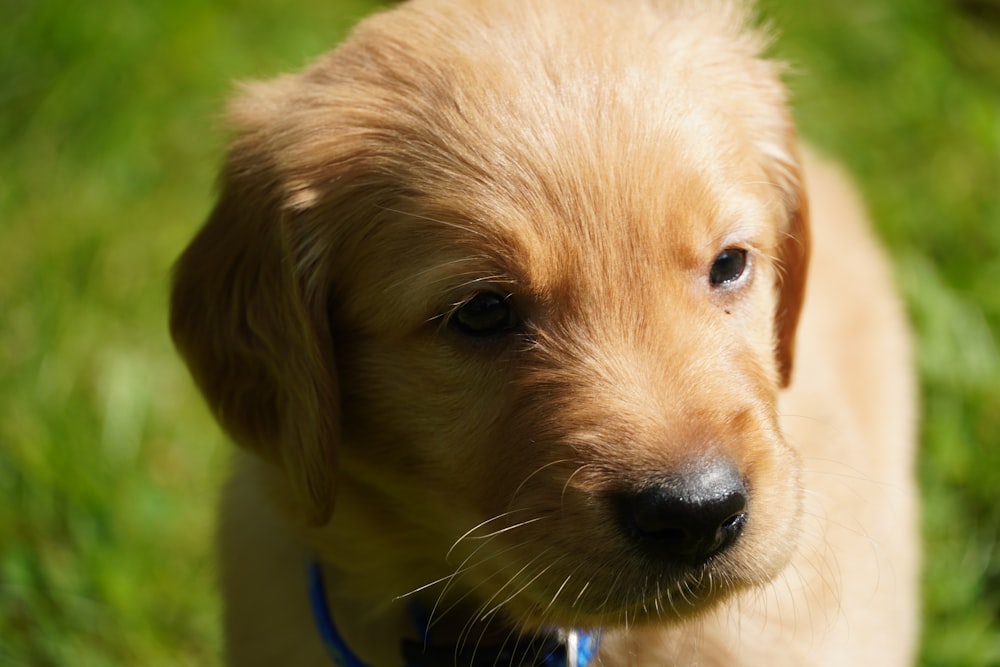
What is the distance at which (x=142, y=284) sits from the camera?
190 inches

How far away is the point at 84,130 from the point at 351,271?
3.08 metres

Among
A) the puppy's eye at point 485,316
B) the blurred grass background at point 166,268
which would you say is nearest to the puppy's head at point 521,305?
the puppy's eye at point 485,316

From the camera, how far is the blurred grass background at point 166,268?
12.1ft

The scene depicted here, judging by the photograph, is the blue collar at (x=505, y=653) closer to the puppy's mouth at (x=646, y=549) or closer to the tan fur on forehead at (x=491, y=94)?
the puppy's mouth at (x=646, y=549)

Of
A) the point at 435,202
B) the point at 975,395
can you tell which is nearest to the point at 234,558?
the point at 435,202

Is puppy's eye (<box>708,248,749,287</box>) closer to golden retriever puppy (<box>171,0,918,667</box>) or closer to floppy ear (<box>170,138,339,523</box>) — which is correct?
golden retriever puppy (<box>171,0,918,667</box>)

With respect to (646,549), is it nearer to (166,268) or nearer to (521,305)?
(521,305)

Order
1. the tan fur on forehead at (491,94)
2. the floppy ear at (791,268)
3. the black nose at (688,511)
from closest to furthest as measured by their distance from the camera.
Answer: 1. the black nose at (688,511)
2. the tan fur on forehead at (491,94)
3. the floppy ear at (791,268)

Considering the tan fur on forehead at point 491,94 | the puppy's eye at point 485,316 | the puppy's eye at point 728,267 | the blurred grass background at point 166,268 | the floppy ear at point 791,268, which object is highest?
the tan fur on forehead at point 491,94

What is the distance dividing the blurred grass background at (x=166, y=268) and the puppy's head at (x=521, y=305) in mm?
545

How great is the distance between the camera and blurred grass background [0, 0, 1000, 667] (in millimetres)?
3678

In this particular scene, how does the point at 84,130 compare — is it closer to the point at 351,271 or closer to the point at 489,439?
the point at 351,271

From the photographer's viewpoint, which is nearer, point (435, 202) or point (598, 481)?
point (598, 481)

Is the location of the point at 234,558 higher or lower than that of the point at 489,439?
lower
